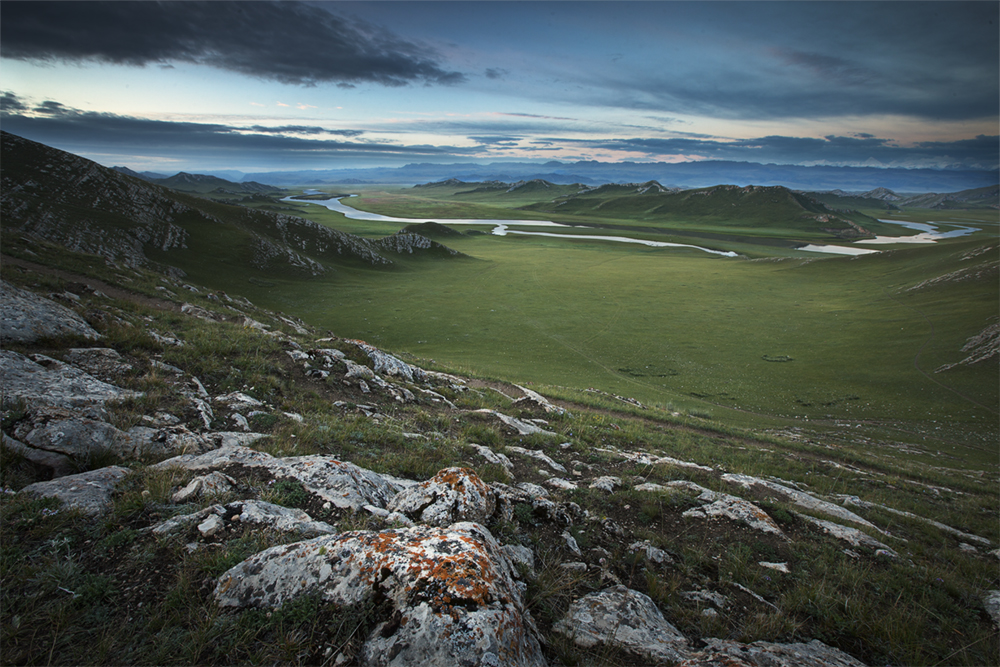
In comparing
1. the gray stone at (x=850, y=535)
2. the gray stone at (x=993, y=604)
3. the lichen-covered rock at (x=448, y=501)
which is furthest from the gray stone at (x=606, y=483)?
Result: the gray stone at (x=993, y=604)

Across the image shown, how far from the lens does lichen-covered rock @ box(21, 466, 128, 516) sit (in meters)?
5.47

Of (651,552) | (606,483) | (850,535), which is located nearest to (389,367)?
(606,483)

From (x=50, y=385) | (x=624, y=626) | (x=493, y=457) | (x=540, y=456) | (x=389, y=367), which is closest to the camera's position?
(x=624, y=626)

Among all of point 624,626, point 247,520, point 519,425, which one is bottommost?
point 519,425

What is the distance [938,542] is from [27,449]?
20.0 meters

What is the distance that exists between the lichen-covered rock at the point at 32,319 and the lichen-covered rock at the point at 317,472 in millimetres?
7182

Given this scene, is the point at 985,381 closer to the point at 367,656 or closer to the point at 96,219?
the point at 367,656

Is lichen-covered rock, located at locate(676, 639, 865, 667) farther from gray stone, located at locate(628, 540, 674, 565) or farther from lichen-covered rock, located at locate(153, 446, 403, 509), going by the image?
lichen-covered rock, located at locate(153, 446, 403, 509)

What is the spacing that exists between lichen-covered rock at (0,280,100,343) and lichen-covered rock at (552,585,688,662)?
561 inches

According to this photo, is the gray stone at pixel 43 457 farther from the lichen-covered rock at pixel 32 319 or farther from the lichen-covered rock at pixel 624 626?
the lichen-covered rock at pixel 624 626

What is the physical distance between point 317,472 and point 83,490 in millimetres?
3079

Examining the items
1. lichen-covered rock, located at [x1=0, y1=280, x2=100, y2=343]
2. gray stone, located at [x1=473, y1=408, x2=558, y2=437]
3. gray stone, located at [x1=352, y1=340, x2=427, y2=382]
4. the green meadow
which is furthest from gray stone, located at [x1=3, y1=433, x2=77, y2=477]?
the green meadow

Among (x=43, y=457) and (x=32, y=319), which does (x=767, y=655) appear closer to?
(x=43, y=457)

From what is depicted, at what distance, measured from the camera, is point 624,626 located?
5.35 meters
